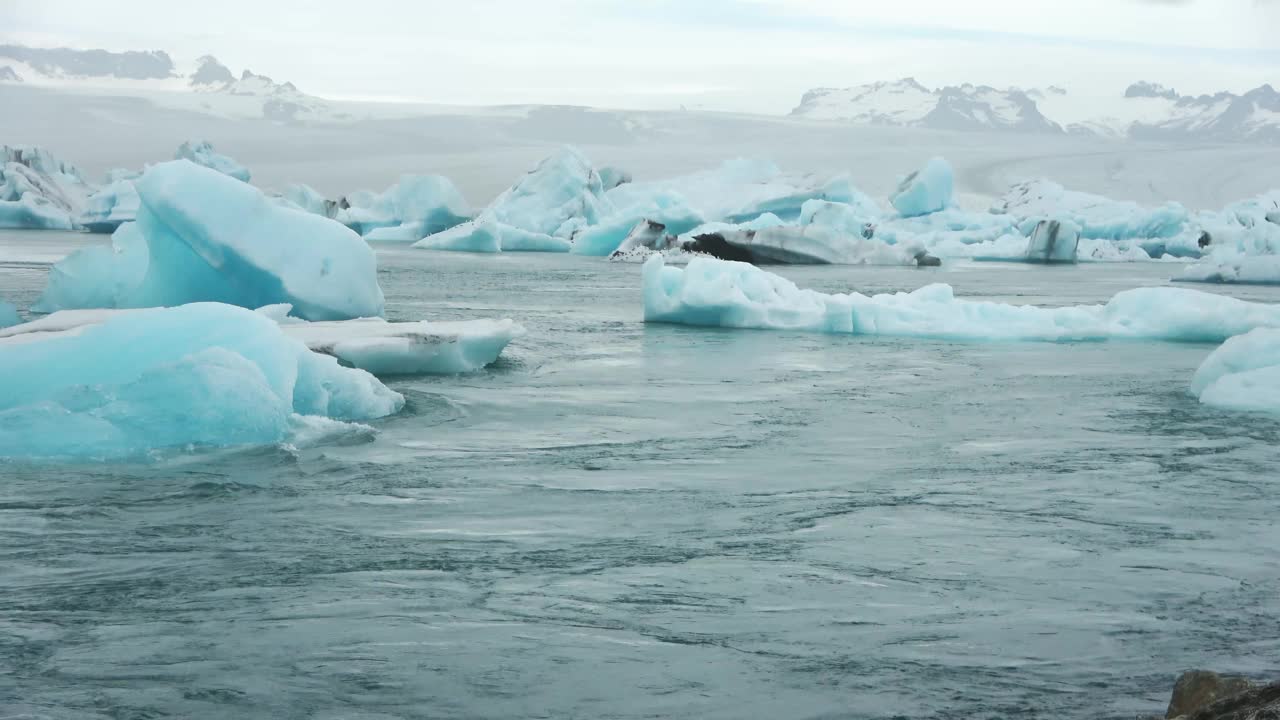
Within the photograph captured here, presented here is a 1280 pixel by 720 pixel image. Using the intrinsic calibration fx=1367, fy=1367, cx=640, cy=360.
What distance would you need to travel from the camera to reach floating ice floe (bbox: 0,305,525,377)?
8.07m

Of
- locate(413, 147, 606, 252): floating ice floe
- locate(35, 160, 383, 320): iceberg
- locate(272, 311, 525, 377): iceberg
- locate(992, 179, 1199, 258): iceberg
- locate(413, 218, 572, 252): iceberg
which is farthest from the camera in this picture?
locate(992, 179, 1199, 258): iceberg

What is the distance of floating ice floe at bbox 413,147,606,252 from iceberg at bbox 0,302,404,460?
79.6 feet

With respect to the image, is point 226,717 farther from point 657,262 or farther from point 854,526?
point 657,262

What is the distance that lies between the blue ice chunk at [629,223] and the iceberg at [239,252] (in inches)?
697

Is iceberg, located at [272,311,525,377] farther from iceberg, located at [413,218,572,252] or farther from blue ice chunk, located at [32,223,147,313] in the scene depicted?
iceberg, located at [413,218,572,252]

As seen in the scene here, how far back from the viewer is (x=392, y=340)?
8.34 meters

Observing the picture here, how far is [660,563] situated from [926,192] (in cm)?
3086

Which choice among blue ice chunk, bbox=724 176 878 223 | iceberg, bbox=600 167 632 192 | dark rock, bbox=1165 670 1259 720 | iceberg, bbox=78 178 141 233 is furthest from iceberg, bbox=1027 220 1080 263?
dark rock, bbox=1165 670 1259 720

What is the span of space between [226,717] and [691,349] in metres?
7.86

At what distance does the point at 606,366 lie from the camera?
962 cm

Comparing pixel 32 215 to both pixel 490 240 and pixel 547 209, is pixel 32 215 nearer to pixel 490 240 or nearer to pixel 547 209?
pixel 490 240

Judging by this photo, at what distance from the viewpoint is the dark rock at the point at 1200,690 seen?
2725 millimetres

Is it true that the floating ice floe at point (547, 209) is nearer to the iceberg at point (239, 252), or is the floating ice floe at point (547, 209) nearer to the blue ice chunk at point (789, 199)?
the blue ice chunk at point (789, 199)

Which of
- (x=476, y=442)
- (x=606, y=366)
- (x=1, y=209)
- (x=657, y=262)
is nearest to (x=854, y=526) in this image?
(x=476, y=442)
